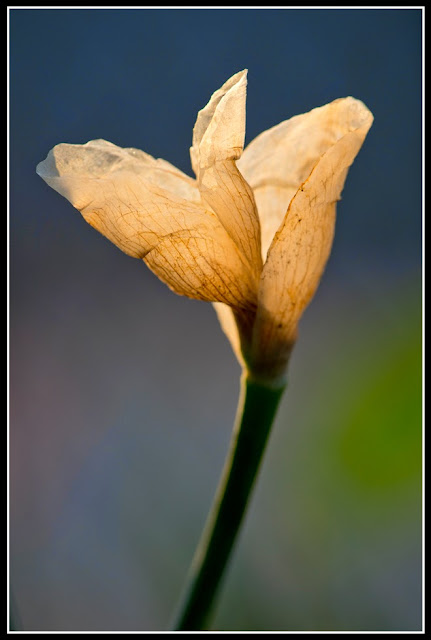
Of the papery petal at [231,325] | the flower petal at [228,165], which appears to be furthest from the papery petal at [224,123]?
the papery petal at [231,325]

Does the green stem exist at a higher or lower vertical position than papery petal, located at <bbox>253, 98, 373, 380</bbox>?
lower

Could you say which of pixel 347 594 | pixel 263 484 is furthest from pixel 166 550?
pixel 347 594

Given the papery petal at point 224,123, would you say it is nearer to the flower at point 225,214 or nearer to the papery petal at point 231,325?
the flower at point 225,214

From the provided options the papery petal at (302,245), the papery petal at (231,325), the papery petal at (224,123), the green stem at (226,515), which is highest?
the papery petal at (224,123)

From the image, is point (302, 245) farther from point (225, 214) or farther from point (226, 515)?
point (226, 515)

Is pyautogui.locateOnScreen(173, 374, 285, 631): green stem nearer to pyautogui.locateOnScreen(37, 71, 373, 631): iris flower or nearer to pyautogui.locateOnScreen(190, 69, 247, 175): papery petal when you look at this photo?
pyautogui.locateOnScreen(37, 71, 373, 631): iris flower

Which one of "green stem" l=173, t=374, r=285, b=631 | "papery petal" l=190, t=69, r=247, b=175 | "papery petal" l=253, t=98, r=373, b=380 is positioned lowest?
"green stem" l=173, t=374, r=285, b=631

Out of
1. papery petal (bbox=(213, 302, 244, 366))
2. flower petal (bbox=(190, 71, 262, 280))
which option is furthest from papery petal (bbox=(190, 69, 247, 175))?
papery petal (bbox=(213, 302, 244, 366))
